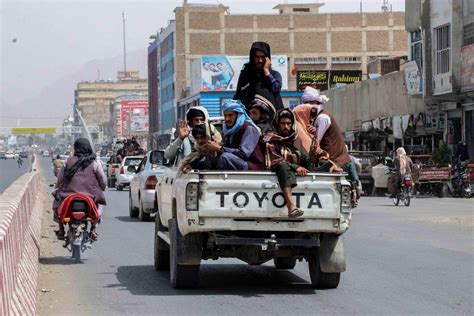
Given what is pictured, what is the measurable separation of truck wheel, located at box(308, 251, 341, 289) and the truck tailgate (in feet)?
2.58

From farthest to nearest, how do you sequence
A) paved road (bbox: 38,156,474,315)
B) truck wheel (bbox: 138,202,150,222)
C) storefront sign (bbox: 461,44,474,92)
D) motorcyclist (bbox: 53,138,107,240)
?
storefront sign (bbox: 461,44,474,92) → truck wheel (bbox: 138,202,150,222) → motorcyclist (bbox: 53,138,107,240) → paved road (bbox: 38,156,474,315)

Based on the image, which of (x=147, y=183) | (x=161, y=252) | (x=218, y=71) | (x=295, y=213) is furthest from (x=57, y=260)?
(x=218, y=71)

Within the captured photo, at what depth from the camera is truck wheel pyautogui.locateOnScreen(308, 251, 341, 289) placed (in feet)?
38.6

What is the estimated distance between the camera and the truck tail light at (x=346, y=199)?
1133 centimetres

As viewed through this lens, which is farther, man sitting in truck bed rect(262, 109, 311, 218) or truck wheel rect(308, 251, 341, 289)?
truck wheel rect(308, 251, 341, 289)

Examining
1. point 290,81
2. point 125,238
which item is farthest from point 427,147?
point 290,81

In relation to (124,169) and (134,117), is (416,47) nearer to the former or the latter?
(124,169)

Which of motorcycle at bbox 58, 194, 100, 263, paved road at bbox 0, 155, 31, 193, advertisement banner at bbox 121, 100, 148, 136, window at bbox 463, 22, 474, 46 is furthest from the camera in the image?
advertisement banner at bbox 121, 100, 148, 136

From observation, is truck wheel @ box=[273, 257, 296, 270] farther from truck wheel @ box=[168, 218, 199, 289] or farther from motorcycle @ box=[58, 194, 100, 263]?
motorcycle @ box=[58, 194, 100, 263]

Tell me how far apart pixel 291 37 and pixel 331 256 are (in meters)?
95.2

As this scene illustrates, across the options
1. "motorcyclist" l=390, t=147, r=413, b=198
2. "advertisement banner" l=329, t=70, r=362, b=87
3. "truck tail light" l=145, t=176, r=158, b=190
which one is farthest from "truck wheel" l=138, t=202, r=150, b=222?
"advertisement banner" l=329, t=70, r=362, b=87

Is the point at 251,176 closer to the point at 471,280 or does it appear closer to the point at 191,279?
the point at 191,279

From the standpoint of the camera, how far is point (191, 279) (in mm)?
11625

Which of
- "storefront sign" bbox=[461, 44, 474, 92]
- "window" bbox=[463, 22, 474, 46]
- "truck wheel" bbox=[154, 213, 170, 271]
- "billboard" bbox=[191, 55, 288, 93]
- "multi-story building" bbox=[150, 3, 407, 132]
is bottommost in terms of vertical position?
"truck wheel" bbox=[154, 213, 170, 271]
